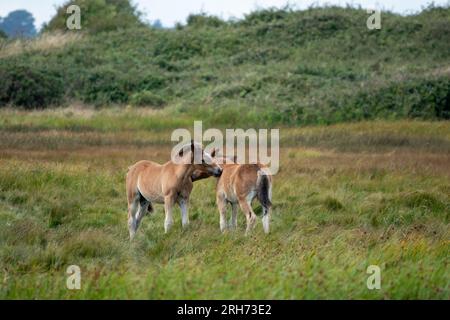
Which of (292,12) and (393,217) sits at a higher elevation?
(292,12)

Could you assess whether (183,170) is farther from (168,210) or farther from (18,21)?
(18,21)

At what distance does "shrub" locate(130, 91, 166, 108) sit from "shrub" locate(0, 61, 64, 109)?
11.4ft

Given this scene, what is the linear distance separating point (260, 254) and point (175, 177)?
3.55 m

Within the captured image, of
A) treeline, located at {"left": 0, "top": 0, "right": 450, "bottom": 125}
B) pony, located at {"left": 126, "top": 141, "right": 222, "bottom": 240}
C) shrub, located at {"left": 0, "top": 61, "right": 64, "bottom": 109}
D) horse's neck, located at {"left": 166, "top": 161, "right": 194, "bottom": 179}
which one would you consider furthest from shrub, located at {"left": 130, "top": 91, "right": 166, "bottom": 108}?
horse's neck, located at {"left": 166, "top": 161, "right": 194, "bottom": 179}

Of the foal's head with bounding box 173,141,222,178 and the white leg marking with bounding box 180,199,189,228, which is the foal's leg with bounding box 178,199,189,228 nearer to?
the white leg marking with bounding box 180,199,189,228

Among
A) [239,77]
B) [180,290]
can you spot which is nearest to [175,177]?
[180,290]

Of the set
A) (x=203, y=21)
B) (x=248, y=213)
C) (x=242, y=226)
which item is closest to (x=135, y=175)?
(x=242, y=226)

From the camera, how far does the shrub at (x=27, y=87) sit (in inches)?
1521

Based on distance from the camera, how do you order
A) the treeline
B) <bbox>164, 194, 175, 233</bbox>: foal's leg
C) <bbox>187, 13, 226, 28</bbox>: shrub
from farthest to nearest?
<bbox>187, 13, 226, 28</bbox>: shrub < the treeline < <bbox>164, 194, 175, 233</bbox>: foal's leg

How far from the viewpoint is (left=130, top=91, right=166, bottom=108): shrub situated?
128 feet

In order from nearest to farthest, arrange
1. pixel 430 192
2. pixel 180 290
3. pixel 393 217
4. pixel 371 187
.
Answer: pixel 180 290
pixel 393 217
pixel 430 192
pixel 371 187

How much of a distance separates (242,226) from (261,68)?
2779cm
